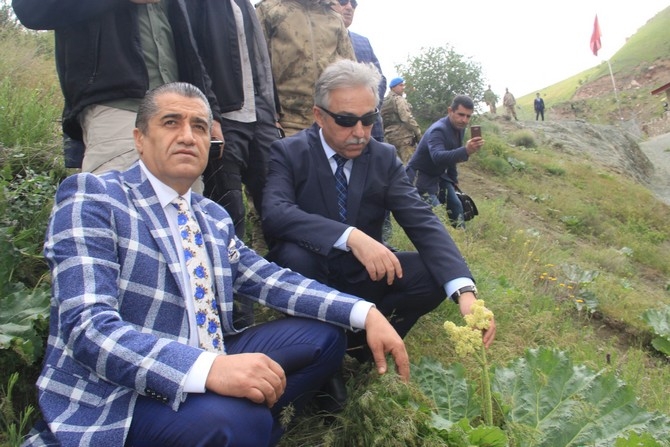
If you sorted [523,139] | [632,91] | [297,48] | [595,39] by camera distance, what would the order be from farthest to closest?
[632,91] → [595,39] → [523,139] → [297,48]

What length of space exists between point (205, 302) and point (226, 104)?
1.36 meters

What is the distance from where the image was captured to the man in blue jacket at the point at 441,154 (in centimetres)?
632

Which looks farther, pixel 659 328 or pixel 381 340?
pixel 659 328

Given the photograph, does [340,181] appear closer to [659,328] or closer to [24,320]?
[24,320]

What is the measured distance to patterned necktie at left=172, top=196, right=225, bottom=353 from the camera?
188cm

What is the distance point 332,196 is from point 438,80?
14218mm

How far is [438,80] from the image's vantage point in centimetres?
1608

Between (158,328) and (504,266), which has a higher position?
(158,328)

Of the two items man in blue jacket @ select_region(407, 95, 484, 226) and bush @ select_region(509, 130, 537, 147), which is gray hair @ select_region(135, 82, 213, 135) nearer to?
man in blue jacket @ select_region(407, 95, 484, 226)

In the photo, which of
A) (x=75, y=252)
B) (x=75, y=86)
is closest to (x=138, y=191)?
(x=75, y=252)

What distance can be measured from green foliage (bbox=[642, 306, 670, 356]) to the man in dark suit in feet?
9.57

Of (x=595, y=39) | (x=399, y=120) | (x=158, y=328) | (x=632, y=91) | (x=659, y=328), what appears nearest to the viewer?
(x=158, y=328)

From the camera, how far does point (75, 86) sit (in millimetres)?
2324

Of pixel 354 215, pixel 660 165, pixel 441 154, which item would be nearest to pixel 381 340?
pixel 354 215
